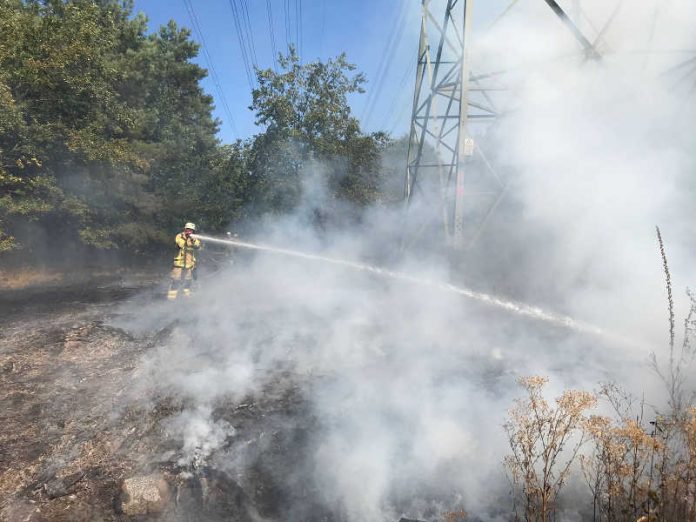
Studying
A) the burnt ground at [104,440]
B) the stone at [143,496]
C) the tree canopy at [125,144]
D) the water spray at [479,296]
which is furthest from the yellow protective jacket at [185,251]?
the stone at [143,496]

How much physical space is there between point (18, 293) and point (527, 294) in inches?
465

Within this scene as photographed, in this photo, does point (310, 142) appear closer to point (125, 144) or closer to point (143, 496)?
point (125, 144)

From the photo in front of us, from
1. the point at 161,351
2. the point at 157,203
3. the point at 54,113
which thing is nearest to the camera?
the point at 161,351

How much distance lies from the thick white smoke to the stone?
17.7 inches

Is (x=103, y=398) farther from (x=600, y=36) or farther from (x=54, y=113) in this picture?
(x=54, y=113)

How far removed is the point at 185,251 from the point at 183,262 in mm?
240

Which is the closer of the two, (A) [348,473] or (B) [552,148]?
(A) [348,473]

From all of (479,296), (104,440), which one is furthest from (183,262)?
(479,296)

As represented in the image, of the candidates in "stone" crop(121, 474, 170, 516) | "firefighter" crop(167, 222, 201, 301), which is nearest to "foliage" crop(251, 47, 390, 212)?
"firefighter" crop(167, 222, 201, 301)

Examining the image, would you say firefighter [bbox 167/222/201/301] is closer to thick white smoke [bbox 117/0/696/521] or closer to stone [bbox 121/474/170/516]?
thick white smoke [bbox 117/0/696/521]

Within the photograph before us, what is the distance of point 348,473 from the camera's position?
367 centimetres

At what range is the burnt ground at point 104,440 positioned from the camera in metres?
3.30

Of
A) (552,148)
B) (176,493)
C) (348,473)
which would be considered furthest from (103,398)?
(552,148)

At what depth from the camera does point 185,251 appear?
30.0 feet
